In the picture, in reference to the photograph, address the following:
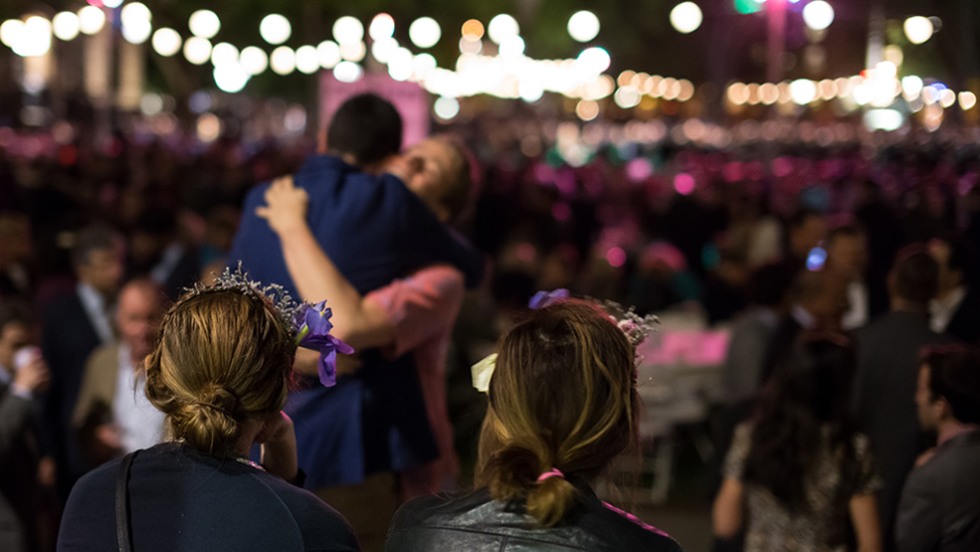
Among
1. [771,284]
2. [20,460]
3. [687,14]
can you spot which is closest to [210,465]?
[20,460]

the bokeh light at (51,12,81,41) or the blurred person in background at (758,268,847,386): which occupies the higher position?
the bokeh light at (51,12,81,41)

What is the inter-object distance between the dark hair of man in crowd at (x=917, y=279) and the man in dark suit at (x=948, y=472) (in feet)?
6.25

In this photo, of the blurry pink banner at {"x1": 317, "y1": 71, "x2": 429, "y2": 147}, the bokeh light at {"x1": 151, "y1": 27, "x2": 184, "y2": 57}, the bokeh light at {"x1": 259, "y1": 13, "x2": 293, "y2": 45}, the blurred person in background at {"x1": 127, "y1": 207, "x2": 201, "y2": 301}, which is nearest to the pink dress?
the blurred person in background at {"x1": 127, "y1": 207, "x2": 201, "y2": 301}

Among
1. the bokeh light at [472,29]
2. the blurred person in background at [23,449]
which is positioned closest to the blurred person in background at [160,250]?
the blurred person in background at [23,449]

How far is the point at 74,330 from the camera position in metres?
7.25

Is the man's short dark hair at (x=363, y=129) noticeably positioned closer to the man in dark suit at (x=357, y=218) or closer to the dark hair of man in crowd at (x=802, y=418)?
the man in dark suit at (x=357, y=218)

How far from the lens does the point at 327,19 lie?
38562 millimetres

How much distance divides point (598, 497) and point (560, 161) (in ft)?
98.3

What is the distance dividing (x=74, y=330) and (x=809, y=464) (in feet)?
13.3

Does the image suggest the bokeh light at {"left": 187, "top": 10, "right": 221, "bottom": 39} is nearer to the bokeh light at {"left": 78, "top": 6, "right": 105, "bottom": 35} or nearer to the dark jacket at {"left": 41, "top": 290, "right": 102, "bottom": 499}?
the bokeh light at {"left": 78, "top": 6, "right": 105, "bottom": 35}

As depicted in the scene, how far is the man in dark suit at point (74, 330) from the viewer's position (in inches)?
278

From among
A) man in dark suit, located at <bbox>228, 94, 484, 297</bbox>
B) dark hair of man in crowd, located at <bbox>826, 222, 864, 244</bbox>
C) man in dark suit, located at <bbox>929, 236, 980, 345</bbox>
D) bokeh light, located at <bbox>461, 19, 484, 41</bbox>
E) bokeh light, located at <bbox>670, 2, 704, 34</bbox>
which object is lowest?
man in dark suit, located at <bbox>929, 236, 980, 345</bbox>

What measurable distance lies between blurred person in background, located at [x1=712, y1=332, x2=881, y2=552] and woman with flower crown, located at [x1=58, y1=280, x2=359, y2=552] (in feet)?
8.21

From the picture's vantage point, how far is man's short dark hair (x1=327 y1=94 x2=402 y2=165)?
4410mm
